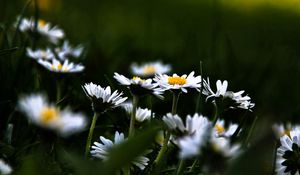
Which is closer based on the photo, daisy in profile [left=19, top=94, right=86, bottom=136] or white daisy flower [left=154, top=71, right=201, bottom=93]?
daisy in profile [left=19, top=94, right=86, bottom=136]

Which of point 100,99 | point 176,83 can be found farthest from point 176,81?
point 100,99

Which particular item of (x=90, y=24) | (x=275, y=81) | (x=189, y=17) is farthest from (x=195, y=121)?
(x=189, y=17)

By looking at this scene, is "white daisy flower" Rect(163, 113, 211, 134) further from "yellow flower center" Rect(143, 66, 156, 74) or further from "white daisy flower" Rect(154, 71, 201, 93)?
"yellow flower center" Rect(143, 66, 156, 74)

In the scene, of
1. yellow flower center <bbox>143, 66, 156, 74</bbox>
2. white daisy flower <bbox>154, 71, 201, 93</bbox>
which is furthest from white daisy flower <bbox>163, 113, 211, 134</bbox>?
yellow flower center <bbox>143, 66, 156, 74</bbox>

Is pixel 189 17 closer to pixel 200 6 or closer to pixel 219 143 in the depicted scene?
pixel 200 6

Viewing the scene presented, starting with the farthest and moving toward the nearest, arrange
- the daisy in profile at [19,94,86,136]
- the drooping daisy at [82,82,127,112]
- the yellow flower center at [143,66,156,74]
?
1. the yellow flower center at [143,66,156,74]
2. the drooping daisy at [82,82,127,112]
3. the daisy in profile at [19,94,86,136]

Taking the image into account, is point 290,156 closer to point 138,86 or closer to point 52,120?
point 138,86

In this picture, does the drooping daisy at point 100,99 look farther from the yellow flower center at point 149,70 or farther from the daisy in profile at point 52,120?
the yellow flower center at point 149,70

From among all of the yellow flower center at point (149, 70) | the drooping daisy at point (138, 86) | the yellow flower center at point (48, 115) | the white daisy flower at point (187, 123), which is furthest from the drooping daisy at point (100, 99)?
the yellow flower center at point (149, 70)
